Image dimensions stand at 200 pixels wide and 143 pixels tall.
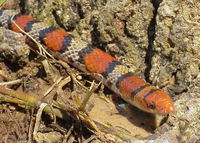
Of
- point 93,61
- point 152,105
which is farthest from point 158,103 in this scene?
point 93,61

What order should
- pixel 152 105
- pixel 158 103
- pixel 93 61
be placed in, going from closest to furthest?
pixel 158 103 < pixel 152 105 < pixel 93 61

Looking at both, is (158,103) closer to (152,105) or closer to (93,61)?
(152,105)

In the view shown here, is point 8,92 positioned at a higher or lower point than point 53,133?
higher

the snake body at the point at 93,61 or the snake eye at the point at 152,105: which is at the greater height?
the snake body at the point at 93,61

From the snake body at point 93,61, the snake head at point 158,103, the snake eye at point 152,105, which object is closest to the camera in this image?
the snake head at point 158,103

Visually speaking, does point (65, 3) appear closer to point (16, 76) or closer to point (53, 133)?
point (16, 76)

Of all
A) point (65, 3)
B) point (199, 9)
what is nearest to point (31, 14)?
point (65, 3)

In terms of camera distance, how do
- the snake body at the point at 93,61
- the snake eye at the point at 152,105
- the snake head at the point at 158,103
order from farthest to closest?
1. the snake body at the point at 93,61
2. the snake eye at the point at 152,105
3. the snake head at the point at 158,103

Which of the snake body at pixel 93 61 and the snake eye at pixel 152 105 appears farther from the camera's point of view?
the snake body at pixel 93 61
